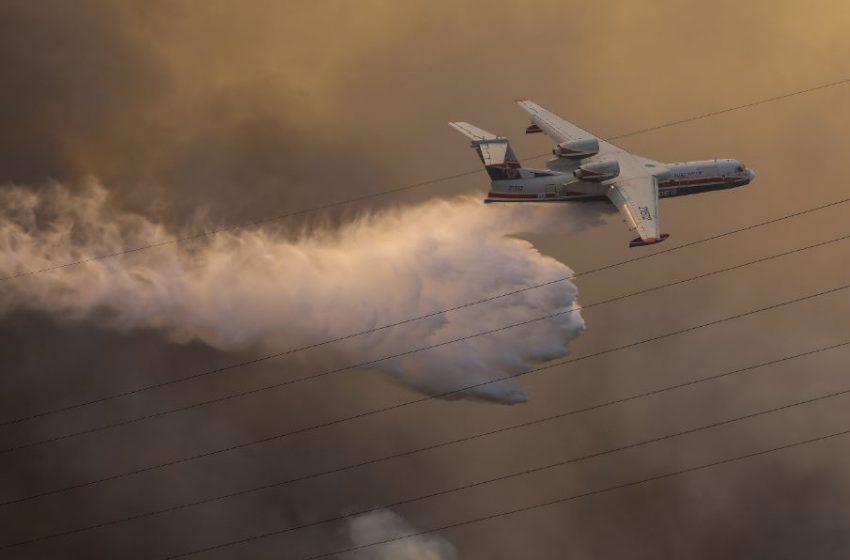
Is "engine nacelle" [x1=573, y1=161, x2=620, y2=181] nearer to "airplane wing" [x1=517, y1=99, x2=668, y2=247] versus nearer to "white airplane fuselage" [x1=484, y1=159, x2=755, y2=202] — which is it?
"white airplane fuselage" [x1=484, y1=159, x2=755, y2=202]

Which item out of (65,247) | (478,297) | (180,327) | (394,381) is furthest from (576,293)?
(65,247)

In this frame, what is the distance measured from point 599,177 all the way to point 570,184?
2.39m

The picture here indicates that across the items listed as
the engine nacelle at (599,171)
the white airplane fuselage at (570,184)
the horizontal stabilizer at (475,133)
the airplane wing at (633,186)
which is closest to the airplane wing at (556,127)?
the airplane wing at (633,186)

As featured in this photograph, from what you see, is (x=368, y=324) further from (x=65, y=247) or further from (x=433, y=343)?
(x=65, y=247)

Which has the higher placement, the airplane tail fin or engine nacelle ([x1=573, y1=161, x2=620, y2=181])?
the airplane tail fin

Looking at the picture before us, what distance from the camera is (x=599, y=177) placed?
93.3 meters

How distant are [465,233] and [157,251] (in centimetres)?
2247

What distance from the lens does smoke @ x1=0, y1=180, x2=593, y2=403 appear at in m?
89.6

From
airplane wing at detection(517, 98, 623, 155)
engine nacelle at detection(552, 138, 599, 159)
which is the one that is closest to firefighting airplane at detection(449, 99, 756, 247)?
engine nacelle at detection(552, 138, 599, 159)

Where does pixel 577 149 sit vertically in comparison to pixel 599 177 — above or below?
above

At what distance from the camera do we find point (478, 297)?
90.6m

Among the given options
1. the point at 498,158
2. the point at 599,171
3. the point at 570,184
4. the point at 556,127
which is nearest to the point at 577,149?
the point at 570,184

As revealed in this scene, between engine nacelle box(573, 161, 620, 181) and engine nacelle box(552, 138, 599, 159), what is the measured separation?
329cm

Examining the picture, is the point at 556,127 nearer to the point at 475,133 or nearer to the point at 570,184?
the point at 475,133
